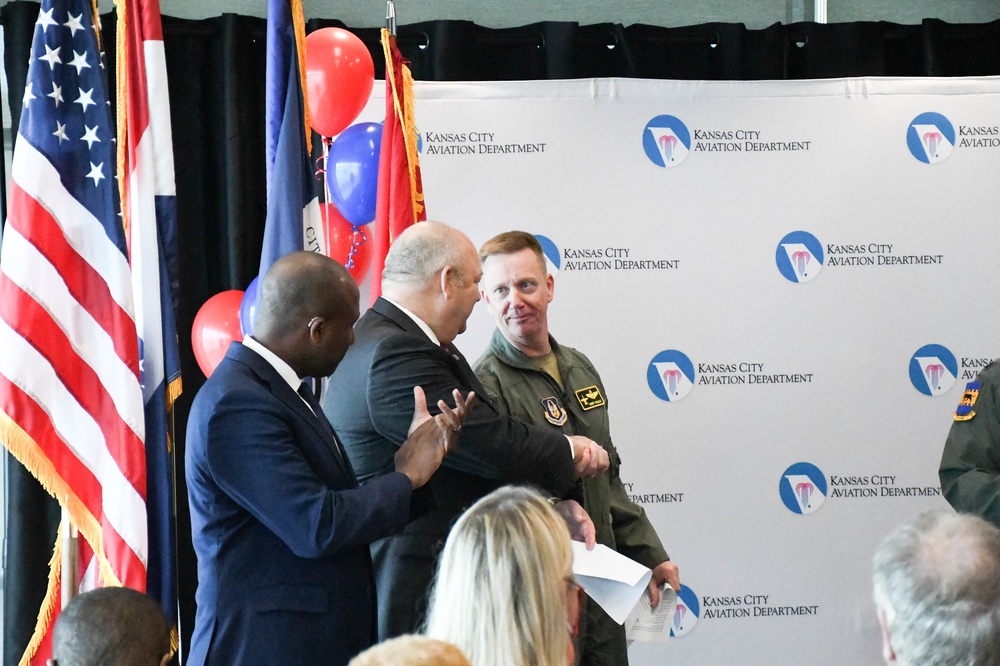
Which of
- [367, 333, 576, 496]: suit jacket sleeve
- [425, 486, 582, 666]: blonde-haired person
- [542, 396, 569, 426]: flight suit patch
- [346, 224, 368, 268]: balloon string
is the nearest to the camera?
[425, 486, 582, 666]: blonde-haired person

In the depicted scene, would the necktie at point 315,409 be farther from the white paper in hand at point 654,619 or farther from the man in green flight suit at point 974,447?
the man in green flight suit at point 974,447

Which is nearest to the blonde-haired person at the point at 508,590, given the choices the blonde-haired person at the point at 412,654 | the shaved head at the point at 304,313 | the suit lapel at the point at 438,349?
the blonde-haired person at the point at 412,654

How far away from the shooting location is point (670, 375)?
190 inches

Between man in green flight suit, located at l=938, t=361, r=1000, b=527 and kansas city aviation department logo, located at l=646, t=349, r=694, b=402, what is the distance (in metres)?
1.79

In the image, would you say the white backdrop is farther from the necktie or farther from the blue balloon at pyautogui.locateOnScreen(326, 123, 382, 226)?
the necktie

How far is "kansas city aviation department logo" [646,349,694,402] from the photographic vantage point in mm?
4809

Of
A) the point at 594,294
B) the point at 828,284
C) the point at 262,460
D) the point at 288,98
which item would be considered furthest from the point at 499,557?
the point at 828,284

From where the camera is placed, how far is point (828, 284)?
192 inches

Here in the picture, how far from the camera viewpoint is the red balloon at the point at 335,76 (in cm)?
399

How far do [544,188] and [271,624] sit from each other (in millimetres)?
2894

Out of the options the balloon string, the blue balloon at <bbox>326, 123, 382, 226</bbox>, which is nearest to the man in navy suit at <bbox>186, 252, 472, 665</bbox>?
the blue balloon at <bbox>326, 123, 382, 226</bbox>

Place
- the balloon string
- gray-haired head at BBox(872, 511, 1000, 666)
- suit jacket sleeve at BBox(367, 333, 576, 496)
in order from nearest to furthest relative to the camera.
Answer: gray-haired head at BBox(872, 511, 1000, 666)
suit jacket sleeve at BBox(367, 333, 576, 496)
the balloon string

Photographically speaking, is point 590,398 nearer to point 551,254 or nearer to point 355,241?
point 355,241

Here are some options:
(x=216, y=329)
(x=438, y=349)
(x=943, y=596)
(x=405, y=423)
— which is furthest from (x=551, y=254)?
(x=943, y=596)
